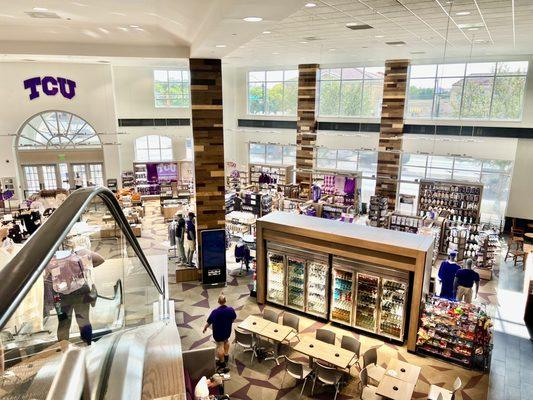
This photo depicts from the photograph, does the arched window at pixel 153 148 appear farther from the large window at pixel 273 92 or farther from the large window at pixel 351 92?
the large window at pixel 351 92

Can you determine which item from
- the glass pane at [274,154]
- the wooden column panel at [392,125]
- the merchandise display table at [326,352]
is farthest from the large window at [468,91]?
the merchandise display table at [326,352]

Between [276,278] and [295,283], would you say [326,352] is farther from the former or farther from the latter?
[276,278]

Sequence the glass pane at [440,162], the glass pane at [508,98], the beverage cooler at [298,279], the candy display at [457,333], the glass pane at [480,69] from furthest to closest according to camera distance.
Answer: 1. the glass pane at [440,162]
2. the glass pane at [480,69]
3. the glass pane at [508,98]
4. the beverage cooler at [298,279]
5. the candy display at [457,333]

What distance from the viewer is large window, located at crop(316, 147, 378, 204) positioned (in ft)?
62.1

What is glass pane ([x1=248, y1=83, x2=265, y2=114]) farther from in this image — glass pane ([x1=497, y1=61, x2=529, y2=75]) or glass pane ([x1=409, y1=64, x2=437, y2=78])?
glass pane ([x1=497, y1=61, x2=529, y2=75])

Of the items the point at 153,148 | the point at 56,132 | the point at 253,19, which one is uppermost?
the point at 253,19

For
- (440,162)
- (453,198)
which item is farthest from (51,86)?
(440,162)

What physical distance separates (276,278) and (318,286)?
109 centimetres

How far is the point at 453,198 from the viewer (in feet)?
46.0

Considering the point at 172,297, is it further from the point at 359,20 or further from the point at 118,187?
the point at 118,187

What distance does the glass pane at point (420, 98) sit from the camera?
54.2 ft

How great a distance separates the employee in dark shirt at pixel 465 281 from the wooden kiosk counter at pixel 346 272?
1645mm

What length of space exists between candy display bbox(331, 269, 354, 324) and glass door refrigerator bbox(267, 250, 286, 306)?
125cm

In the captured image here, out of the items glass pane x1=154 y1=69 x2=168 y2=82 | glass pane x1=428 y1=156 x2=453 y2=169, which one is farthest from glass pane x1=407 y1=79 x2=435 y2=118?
glass pane x1=154 y1=69 x2=168 y2=82
